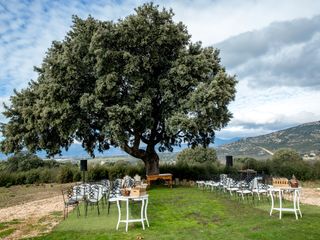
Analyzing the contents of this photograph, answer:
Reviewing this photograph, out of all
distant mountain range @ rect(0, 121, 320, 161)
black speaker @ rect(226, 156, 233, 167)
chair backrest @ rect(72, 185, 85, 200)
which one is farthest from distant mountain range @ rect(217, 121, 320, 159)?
chair backrest @ rect(72, 185, 85, 200)

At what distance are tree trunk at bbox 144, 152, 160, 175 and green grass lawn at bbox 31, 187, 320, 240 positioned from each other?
35.3ft

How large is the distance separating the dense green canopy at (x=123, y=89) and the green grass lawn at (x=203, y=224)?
8.37 metres

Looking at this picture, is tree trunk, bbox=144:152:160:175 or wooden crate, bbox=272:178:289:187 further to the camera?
tree trunk, bbox=144:152:160:175

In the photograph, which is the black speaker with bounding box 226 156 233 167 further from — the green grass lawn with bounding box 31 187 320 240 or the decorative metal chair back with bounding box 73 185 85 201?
the decorative metal chair back with bounding box 73 185 85 201

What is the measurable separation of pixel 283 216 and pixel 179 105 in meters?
12.6

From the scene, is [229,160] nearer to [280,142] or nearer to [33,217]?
[33,217]

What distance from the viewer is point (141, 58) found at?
24078 mm

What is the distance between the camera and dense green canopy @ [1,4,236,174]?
22730mm

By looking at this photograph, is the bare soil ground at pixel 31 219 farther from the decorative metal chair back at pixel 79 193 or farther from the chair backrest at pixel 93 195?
the chair backrest at pixel 93 195

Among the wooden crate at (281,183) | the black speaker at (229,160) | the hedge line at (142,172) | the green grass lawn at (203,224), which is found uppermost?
the black speaker at (229,160)

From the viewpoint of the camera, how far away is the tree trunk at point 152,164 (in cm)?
2631

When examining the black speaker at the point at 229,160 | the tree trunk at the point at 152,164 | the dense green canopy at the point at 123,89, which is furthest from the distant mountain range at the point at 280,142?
the dense green canopy at the point at 123,89

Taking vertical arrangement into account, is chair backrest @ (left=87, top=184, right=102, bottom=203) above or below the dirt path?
above

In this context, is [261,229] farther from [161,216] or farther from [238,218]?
[161,216]
